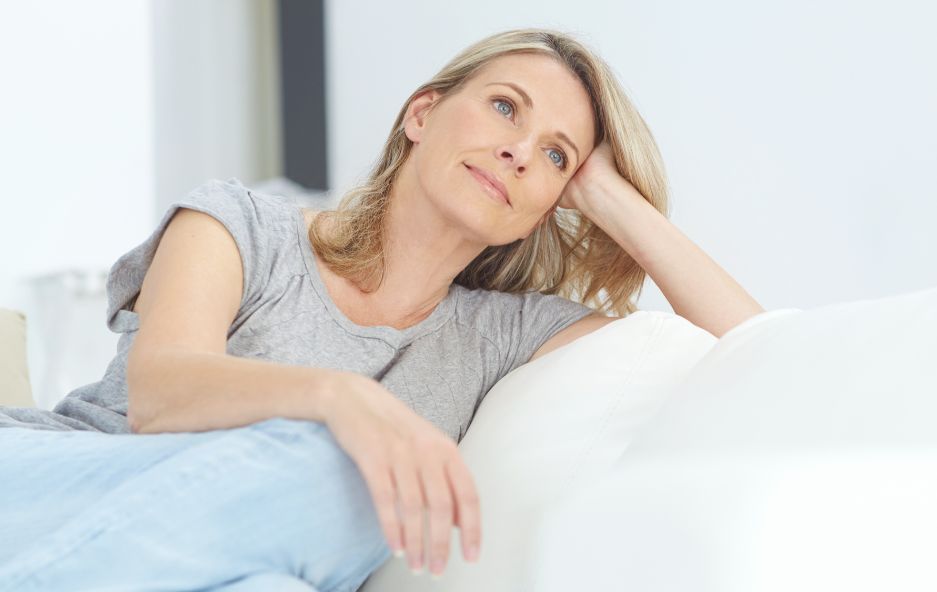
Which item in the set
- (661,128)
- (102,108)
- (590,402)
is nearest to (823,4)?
(661,128)

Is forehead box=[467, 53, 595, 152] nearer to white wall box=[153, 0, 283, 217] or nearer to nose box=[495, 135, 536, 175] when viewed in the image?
nose box=[495, 135, 536, 175]

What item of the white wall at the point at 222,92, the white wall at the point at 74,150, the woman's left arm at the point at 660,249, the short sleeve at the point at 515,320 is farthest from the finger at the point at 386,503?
the white wall at the point at 222,92

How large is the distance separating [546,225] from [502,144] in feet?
1.16

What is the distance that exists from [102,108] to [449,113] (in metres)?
1.91

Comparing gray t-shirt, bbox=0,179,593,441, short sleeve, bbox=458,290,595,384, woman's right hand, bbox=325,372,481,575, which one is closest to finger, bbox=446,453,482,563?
woman's right hand, bbox=325,372,481,575

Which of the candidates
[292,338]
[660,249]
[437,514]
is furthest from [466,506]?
[660,249]

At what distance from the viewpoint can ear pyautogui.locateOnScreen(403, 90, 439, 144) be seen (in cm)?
132

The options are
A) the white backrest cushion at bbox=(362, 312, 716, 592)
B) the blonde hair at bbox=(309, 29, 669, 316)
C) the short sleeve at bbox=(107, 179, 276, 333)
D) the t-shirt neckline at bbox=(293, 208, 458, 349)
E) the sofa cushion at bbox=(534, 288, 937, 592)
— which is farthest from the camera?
the blonde hair at bbox=(309, 29, 669, 316)

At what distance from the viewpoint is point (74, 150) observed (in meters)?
2.55

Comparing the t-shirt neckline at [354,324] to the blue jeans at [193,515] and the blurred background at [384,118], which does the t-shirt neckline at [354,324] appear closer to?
the blurred background at [384,118]

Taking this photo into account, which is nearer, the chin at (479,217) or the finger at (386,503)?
the finger at (386,503)

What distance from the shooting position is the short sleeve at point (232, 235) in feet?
3.42

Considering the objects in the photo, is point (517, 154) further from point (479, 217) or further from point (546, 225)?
point (546, 225)

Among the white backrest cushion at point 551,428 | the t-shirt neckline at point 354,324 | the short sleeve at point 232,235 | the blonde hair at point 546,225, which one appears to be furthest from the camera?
the blonde hair at point 546,225
